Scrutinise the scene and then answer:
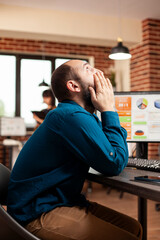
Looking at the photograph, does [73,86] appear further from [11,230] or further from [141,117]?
[141,117]

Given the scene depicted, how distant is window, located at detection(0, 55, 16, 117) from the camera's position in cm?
696

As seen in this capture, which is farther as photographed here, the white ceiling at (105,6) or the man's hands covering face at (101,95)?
the white ceiling at (105,6)

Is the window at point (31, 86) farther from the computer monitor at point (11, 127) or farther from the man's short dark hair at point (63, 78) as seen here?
the man's short dark hair at point (63, 78)

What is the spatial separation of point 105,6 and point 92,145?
4521 mm

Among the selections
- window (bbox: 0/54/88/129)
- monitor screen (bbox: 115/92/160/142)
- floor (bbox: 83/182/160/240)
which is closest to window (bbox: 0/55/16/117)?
window (bbox: 0/54/88/129)

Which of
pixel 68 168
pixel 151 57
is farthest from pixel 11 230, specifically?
pixel 151 57

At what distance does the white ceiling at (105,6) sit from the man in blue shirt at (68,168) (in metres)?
4.04

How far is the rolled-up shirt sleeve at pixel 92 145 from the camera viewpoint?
113cm

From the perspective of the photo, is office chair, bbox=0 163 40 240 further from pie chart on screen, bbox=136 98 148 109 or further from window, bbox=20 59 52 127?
window, bbox=20 59 52 127

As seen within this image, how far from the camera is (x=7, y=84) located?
6996 mm

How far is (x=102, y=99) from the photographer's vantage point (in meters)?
1.32

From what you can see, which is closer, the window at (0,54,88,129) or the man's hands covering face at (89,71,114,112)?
the man's hands covering face at (89,71,114,112)

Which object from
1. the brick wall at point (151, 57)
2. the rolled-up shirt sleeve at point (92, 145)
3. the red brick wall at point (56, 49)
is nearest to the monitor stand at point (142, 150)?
the rolled-up shirt sleeve at point (92, 145)

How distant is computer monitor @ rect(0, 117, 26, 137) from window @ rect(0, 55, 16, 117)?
2.86ft
